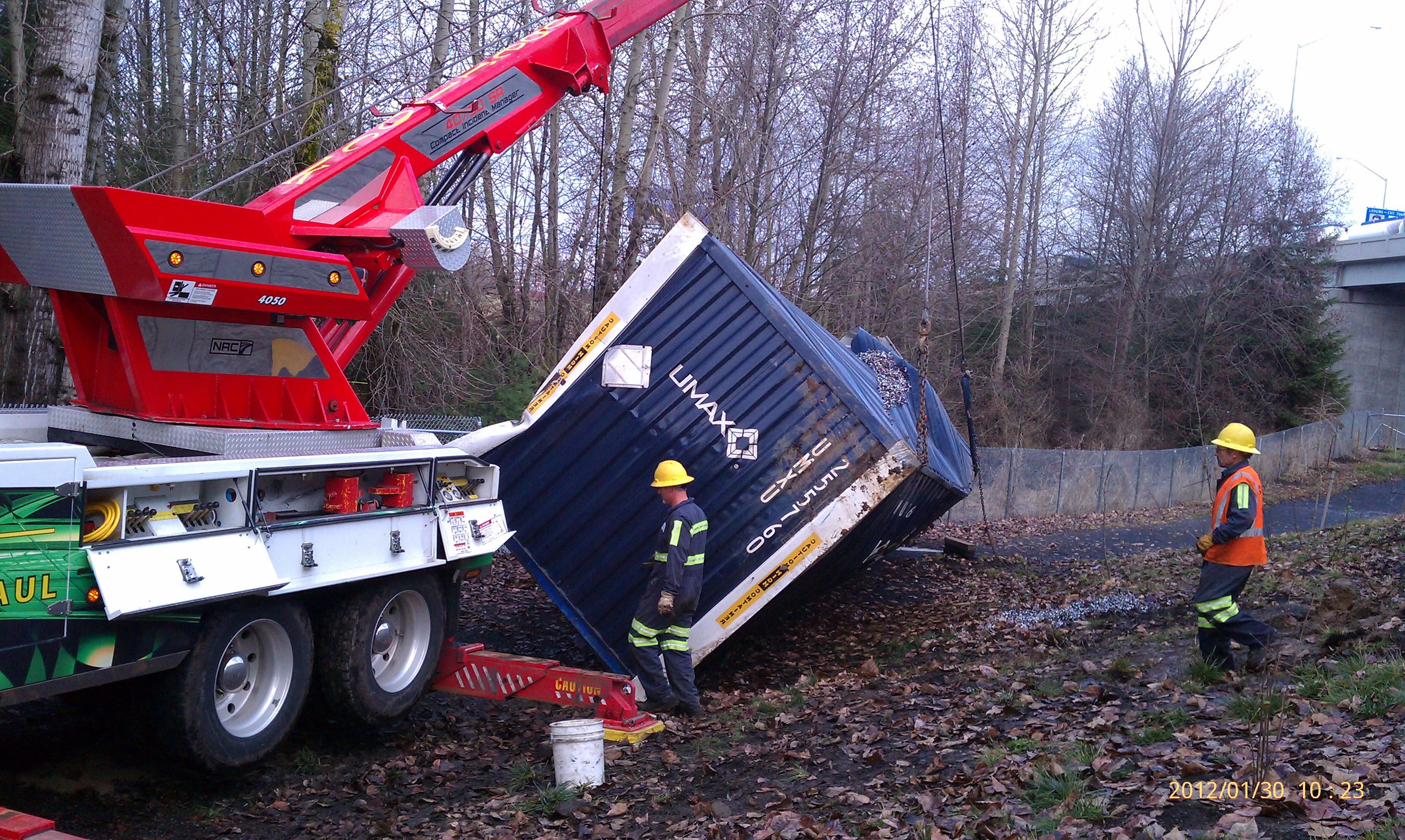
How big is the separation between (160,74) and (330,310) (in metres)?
11.0

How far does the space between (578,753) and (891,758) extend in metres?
1.59

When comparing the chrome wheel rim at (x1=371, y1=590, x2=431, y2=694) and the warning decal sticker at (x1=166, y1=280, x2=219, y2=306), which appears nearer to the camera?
the warning decal sticker at (x1=166, y1=280, x2=219, y2=306)

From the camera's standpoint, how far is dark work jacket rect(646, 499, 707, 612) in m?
6.44

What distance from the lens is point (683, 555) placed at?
6.44m

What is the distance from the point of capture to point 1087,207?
33875 mm

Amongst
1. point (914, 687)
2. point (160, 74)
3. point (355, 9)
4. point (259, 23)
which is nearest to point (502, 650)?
point (914, 687)

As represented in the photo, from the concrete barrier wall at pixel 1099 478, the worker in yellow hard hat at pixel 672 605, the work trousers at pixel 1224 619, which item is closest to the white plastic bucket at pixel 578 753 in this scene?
Answer: the worker in yellow hard hat at pixel 672 605

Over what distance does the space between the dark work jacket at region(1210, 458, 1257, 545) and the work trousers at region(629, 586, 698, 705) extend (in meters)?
3.42

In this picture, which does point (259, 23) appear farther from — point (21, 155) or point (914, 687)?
point (914, 687)

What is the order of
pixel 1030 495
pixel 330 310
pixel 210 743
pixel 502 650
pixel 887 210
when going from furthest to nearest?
pixel 887 210 < pixel 1030 495 < pixel 502 650 < pixel 330 310 < pixel 210 743

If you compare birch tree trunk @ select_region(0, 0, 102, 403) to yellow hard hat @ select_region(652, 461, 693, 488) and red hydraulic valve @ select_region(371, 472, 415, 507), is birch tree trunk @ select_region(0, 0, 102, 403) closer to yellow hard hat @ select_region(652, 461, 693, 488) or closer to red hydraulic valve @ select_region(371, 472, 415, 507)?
red hydraulic valve @ select_region(371, 472, 415, 507)

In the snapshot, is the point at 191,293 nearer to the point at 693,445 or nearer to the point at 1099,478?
the point at 693,445
